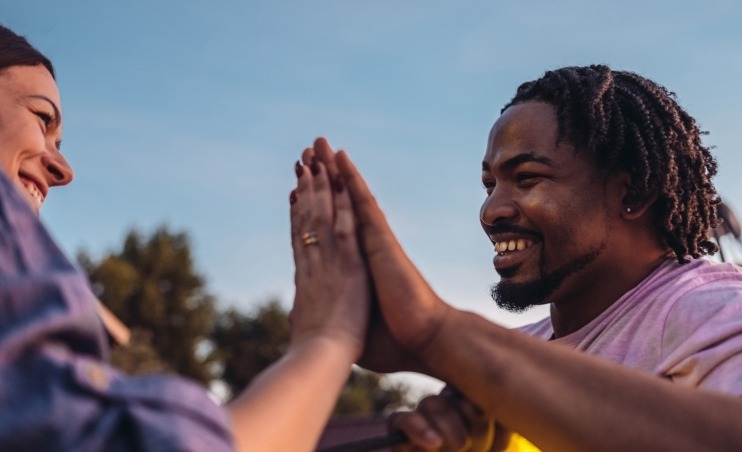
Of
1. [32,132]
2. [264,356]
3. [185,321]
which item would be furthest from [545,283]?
[264,356]

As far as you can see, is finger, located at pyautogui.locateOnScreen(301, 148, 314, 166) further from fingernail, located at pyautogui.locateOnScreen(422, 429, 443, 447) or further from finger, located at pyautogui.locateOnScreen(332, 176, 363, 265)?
fingernail, located at pyautogui.locateOnScreen(422, 429, 443, 447)

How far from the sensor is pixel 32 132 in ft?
7.00

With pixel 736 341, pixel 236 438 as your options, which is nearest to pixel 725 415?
pixel 736 341

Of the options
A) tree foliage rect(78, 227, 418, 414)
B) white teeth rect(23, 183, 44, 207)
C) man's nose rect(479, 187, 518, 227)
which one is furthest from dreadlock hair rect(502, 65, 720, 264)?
tree foliage rect(78, 227, 418, 414)

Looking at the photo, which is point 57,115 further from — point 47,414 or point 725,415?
point 725,415

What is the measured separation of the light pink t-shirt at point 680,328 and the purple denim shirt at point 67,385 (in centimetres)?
120

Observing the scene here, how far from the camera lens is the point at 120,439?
1.09m

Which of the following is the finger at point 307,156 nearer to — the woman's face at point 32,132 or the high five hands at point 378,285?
the high five hands at point 378,285

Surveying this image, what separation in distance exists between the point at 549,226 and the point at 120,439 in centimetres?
166

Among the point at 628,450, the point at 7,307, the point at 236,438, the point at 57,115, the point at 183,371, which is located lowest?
the point at 183,371

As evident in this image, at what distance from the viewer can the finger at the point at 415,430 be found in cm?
170

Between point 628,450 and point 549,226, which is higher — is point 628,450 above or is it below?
below

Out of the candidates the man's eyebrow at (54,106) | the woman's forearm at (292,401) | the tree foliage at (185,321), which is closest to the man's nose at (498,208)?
the woman's forearm at (292,401)

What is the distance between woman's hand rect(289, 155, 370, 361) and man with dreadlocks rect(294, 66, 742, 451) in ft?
0.07
